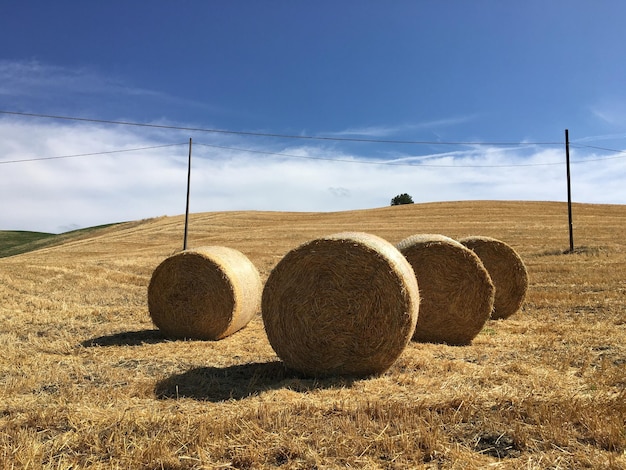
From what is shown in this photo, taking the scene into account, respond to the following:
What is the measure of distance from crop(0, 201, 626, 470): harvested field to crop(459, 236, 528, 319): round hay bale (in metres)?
0.35

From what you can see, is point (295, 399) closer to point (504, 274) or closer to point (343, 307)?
point (343, 307)

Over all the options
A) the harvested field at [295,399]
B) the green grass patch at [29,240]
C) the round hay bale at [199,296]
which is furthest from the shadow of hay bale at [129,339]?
the green grass patch at [29,240]

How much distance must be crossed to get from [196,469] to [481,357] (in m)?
4.85

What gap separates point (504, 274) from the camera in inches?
446

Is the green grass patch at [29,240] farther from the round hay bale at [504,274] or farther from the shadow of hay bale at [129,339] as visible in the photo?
the round hay bale at [504,274]

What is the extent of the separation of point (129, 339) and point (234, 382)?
3.61m

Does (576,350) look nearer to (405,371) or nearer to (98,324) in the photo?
(405,371)

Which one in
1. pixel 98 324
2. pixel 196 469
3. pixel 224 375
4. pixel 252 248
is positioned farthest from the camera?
pixel 252 248

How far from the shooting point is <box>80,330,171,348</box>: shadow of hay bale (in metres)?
8.22

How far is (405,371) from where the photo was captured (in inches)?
255

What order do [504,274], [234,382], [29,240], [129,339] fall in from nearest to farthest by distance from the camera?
[234,382] < [129,339] < [504,274] < [29,240]

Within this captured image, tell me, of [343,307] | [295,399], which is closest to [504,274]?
[343,307]

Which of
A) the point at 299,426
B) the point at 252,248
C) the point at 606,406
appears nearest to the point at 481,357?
the point at 606,406

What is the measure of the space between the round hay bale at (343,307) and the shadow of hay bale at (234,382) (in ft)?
0.98
